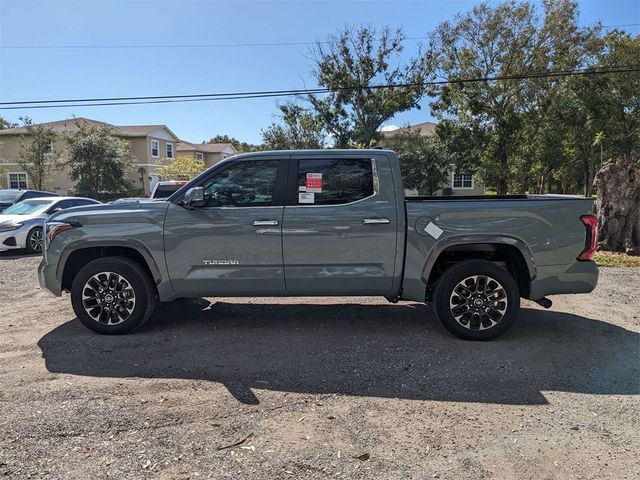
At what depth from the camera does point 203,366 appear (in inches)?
175

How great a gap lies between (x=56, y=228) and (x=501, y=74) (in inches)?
1002

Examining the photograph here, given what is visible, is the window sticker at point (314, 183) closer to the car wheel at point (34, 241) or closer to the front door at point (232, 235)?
the front door at point (232, 235)

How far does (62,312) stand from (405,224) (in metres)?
4.71

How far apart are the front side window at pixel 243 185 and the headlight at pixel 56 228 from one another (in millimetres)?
1493

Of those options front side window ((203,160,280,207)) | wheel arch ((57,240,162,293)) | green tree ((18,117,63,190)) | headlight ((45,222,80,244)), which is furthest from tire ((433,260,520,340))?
green tree ((18,117,63,190))

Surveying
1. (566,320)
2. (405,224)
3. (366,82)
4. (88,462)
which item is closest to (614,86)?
(366,82)

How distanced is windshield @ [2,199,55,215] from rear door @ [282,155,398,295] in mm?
10307

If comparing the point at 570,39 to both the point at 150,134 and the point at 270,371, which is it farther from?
the point at 150,134

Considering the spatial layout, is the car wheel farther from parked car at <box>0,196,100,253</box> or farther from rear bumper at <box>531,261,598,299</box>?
rear bumper at <box>531,261,598,299</box>

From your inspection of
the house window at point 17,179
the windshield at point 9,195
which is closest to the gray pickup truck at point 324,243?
the windshield at point 9,195

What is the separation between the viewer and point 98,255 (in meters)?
5.38

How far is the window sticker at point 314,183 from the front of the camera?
506cm

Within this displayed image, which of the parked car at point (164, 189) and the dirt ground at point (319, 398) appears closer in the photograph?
the dirt ground at point (319, 398)

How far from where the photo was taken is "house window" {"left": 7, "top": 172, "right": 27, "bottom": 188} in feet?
130
